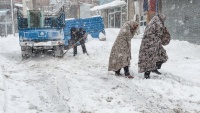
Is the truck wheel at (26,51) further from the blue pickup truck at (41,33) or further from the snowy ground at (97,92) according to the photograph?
the snowy ground at (97,92)

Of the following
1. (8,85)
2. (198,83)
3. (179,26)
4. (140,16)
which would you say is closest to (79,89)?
(8,85)

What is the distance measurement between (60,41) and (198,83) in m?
8.28

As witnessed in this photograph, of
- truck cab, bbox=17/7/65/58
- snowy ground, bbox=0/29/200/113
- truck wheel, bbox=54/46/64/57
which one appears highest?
truck cab, bbox=17/7/65/58

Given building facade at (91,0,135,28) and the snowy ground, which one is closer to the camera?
the snowy ground

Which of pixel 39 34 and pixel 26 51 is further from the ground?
pixel 39 34

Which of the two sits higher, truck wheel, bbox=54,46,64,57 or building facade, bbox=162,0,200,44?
building facade, bbox=162,0,200,44

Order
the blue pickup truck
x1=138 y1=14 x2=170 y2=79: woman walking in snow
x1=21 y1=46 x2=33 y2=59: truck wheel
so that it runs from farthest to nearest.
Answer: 1. x1=21 y1=46 x2=33 y2=59: truck wheel
2. the blue pickup truck
3. x1=138 y1=14 x2=170 y2=79: woman walking in snow

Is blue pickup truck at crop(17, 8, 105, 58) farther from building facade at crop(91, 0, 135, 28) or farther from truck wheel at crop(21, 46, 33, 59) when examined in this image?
building facade at crop(91, 0, 135, 28)

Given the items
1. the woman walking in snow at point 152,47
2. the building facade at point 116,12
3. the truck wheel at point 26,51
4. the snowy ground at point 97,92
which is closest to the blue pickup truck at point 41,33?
the truck wheel at point 26,51

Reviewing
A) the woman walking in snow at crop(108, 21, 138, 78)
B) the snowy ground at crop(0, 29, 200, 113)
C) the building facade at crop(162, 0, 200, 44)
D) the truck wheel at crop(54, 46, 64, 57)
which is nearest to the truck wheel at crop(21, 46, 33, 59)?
the truck wheel at crop(54, 46, 64, 57)

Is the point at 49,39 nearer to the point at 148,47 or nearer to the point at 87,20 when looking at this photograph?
the point at 148,47

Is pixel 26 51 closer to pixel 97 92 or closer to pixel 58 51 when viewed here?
pixel 58 51

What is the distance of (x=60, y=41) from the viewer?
15.6 m

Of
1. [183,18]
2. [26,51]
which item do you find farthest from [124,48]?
[183,18]
